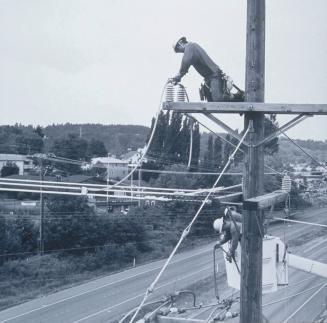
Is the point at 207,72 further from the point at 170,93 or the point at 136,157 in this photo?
the point at 136,157

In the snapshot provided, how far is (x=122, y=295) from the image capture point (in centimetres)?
2470

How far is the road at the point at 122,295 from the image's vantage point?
861 inches

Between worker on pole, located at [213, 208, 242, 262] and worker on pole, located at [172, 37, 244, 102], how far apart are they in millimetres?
1240

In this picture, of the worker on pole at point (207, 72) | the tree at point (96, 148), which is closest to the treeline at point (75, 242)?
the worker on pole at point (207, 72)

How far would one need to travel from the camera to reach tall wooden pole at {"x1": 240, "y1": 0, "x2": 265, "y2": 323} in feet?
16.3

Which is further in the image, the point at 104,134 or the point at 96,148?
the point at 104,134

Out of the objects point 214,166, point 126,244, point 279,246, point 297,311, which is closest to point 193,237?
point 126,244

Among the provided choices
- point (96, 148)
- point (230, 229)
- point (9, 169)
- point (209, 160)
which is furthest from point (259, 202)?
point (96, 148)

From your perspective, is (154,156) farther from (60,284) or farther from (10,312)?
(10,312)

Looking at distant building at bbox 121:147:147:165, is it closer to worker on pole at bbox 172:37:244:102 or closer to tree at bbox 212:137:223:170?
worker on pole at bbox 172:37:244:102

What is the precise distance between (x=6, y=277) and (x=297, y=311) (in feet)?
55.5

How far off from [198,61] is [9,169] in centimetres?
5436

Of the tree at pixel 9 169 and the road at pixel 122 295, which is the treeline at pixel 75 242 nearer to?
the road at pixel 122 295

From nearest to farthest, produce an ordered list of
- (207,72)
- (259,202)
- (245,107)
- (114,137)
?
(259,202) → (245,107) → (207,72) → (114,137)
